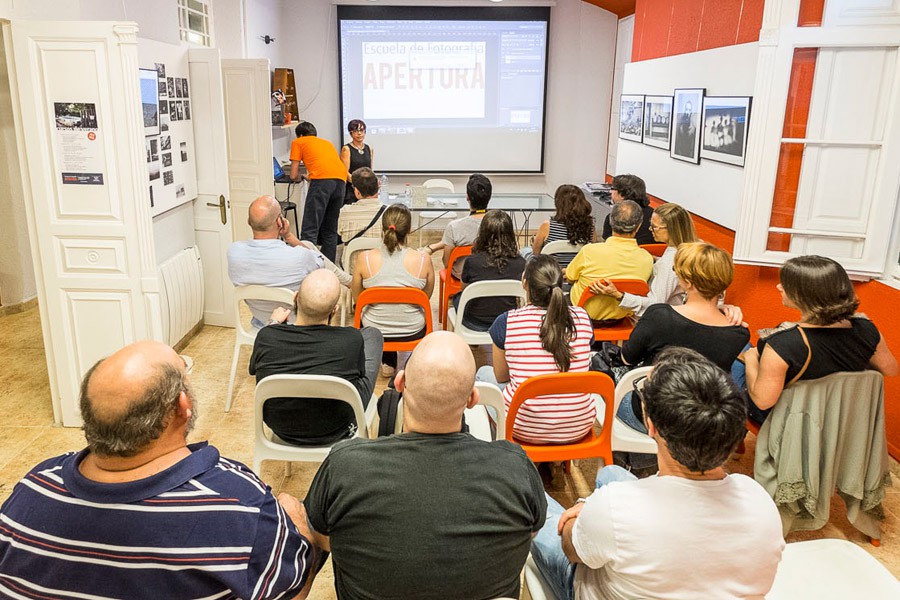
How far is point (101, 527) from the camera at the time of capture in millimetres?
1335

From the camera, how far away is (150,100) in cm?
429

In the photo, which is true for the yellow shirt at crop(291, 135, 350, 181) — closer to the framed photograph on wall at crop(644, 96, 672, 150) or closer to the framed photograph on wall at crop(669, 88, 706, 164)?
the framed photograph on wall at crop(644, 96, 672, 150)

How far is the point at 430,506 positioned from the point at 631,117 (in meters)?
6.90

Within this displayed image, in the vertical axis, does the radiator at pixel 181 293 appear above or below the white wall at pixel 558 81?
below

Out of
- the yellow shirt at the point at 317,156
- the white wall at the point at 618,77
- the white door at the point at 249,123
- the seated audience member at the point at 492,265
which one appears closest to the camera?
the seated audience member at the point at 492,265

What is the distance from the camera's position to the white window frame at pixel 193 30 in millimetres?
5570

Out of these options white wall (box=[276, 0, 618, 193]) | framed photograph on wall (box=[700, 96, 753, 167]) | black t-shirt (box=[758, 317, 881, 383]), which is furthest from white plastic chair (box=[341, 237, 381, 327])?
white wall (box=[276, 0, 618, 193])

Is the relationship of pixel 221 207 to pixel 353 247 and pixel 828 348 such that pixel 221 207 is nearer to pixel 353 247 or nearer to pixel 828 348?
pixel 353 247

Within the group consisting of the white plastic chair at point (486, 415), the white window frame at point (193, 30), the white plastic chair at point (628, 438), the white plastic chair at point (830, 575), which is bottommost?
the white plastic chair at point (628, 438)

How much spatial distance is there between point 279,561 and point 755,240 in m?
3.32

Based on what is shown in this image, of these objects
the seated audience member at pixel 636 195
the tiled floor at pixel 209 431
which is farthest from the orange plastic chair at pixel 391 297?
the seated audience member at pixel 636 195

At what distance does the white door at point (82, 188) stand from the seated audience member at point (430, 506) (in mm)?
2472

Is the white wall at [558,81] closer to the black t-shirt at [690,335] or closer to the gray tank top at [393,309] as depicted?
the gray tank top at [393,309]

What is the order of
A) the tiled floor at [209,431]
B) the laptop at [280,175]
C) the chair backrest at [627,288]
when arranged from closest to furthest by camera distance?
the tiled floor at [209,431] < the chair backrest at [627,288] < the laptop at [280,175]
